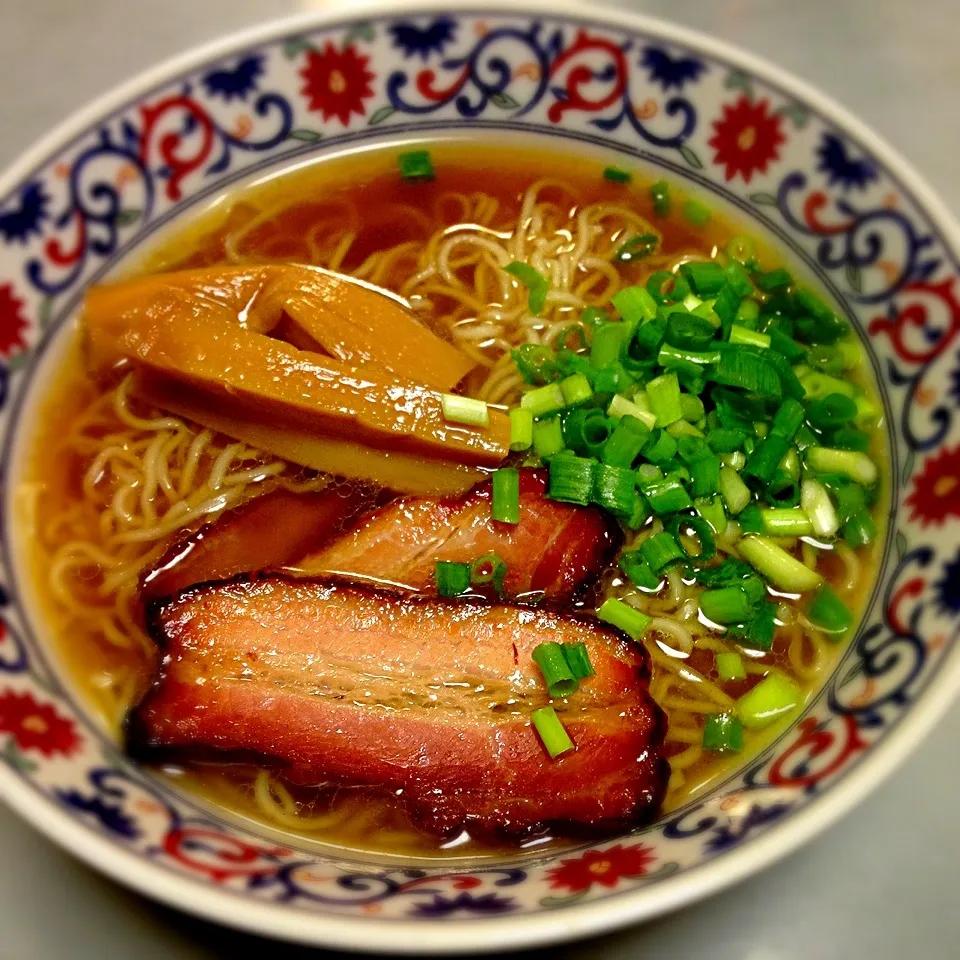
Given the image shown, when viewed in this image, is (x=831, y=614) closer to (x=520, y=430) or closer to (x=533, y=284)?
(x=520, y=430)

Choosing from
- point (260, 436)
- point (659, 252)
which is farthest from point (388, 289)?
point (659, 252)

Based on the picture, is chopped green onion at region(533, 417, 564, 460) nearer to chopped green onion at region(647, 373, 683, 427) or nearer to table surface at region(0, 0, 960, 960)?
chopped green onion at region(647, 373, 683, 427)

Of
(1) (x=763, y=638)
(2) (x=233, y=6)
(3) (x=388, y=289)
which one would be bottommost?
(1) (x=763, y=638)

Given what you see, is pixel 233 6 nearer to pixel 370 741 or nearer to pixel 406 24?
pixel 406 24

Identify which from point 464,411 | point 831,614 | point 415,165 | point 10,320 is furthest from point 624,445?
point 10,320

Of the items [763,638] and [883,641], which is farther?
[763,638]

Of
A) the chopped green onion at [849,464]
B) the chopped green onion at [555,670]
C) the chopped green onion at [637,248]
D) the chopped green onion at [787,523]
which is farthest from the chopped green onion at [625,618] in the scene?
the chopped green onion at [637,248]

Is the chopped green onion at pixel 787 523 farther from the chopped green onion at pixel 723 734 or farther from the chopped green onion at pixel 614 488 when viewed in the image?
the chopped green onion at pixel 723 734
